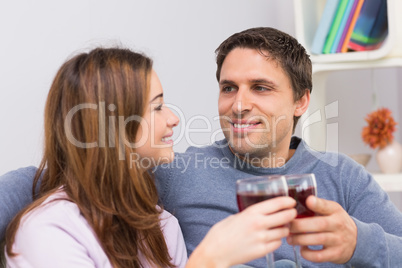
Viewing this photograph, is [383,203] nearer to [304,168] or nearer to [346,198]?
[346,198]

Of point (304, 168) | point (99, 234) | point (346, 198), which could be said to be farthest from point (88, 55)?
point (346, 198)

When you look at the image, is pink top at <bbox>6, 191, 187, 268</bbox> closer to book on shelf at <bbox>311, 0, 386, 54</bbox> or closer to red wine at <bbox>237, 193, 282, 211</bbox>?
red wine at <bbox>237, 193, 282, 211</bbox>

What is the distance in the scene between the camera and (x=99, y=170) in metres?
1.29

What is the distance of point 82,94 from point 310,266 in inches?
31.9

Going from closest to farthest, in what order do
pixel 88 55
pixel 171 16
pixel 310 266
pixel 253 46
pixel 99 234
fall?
pixel 99 234
pixel 88 55
pixel 310 266
pixel 253 46
pixel 171 16

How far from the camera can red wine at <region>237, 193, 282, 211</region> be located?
39.9 inches

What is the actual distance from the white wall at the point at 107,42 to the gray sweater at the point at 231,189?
17.9 inches

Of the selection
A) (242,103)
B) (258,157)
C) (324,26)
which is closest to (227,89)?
(242,103)

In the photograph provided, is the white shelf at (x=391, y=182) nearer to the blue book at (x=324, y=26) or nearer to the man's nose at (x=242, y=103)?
the blue book at (x=324, y=26)

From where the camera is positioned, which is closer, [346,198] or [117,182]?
[117,182]

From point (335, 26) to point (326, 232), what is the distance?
136 cm

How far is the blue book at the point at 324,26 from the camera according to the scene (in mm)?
2248

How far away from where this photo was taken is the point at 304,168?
5.51ft

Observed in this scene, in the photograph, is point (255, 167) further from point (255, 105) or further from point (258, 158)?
point (255, 105)
